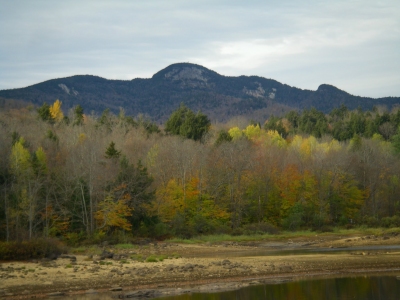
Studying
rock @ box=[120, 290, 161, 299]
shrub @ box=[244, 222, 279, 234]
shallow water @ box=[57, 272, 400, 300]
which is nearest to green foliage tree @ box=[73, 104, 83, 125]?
shrub @ box=[244, 222, 279, 234]

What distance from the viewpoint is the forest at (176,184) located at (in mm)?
50969

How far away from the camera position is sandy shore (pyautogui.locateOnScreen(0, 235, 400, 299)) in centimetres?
2870

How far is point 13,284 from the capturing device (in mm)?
28625

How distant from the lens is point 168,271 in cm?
3359

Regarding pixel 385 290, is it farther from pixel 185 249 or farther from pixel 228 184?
pixel 228 184

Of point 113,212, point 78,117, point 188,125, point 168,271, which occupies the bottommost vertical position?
point 168,271

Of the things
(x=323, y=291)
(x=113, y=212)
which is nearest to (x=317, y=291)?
(x=323, y=291)

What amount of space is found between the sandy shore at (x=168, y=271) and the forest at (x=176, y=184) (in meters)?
9.99

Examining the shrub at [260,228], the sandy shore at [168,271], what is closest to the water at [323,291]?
the sandy shore at [168,271]

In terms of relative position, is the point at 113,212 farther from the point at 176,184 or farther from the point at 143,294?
the point at 143,294

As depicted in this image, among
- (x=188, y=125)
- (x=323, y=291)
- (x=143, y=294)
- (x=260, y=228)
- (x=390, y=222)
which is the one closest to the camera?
(x=143, y=294)

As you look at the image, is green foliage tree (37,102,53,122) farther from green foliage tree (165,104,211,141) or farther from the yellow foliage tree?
the yellow foliage tree

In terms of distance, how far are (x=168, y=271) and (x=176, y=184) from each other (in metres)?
32.0

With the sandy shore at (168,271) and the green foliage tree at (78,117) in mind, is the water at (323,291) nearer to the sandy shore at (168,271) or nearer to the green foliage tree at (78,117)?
the sandy shore at (168,271)
